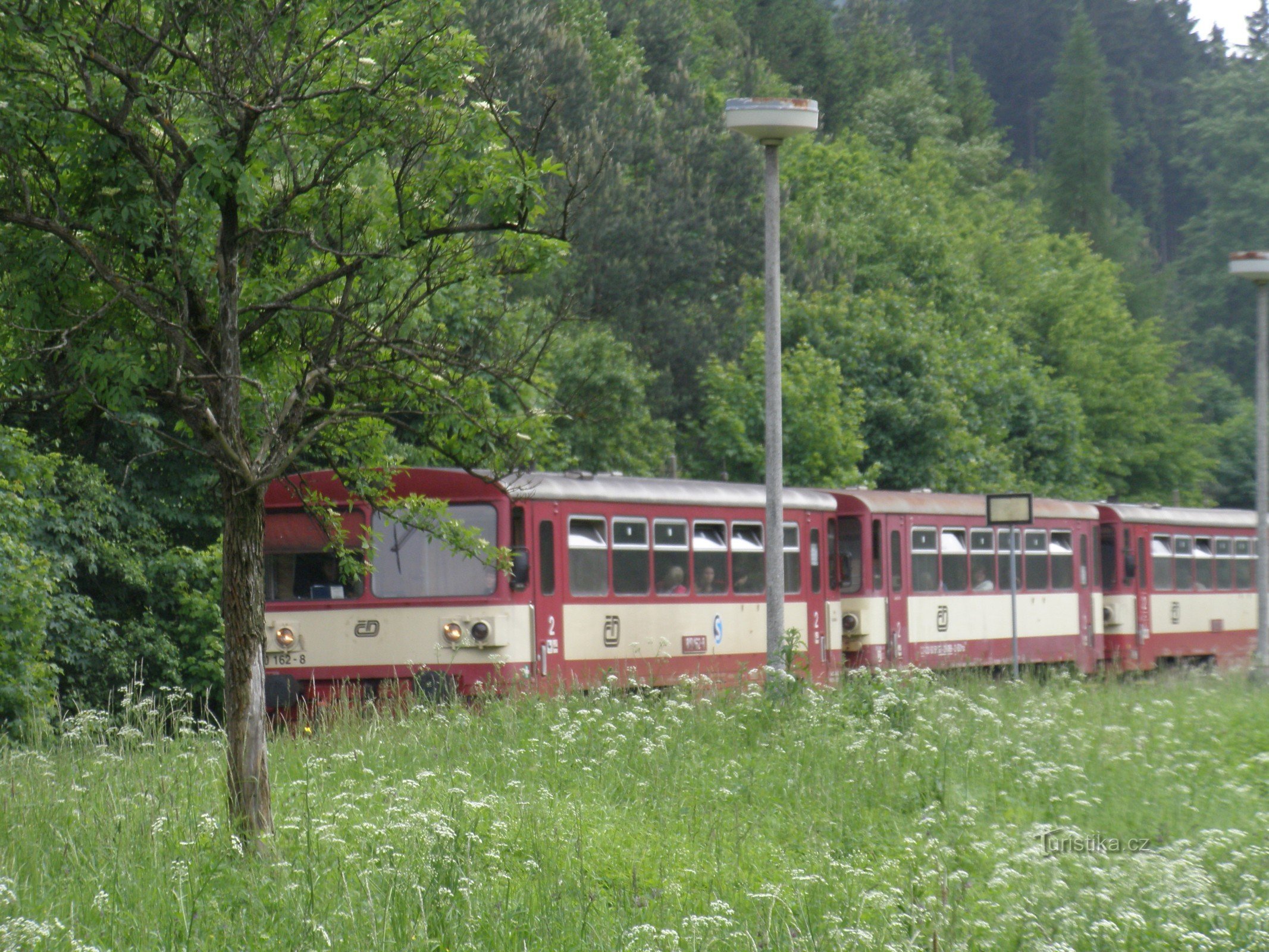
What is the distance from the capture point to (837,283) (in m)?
Answer: 43.4

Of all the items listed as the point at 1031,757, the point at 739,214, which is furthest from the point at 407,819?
the point at 739,214

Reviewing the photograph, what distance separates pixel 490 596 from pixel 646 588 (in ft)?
8.37

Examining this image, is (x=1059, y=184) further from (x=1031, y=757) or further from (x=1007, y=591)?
(x=1031, y=757)

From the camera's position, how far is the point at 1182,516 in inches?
1165

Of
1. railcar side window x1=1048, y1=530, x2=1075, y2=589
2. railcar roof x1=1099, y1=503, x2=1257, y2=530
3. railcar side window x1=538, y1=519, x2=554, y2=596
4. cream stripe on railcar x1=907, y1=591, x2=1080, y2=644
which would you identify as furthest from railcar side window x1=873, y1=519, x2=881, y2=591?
railcar roof x1=1099, y1=503, x2=1257, y2=530

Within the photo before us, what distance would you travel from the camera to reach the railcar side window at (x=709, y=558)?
1881 centimetres

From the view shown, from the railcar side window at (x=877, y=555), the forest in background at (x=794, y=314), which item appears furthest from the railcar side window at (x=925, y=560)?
the forest in background at (x=794, y=314)

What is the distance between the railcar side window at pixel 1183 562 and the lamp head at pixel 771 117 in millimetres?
17342

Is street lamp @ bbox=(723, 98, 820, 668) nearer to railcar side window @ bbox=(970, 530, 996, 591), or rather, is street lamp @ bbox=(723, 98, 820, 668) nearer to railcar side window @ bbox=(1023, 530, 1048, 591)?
railcar side window @ bbox=(970, 530, 996, 591)

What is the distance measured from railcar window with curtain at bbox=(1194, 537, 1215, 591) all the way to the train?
335 cm

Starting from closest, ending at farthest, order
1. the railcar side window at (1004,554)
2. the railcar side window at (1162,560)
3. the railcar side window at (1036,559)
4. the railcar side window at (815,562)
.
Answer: the railcar side window at (815,562)
the railcar side window at (1004,554)
the railcar side window at (1036,559)
the railcar side window at (1162,560)

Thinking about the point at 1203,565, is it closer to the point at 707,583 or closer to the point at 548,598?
the point at 707,583

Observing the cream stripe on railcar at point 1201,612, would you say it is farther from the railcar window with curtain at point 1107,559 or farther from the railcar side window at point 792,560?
the railcar side window at point 792,560

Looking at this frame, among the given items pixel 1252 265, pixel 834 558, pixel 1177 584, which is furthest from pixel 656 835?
pixel 1177 584
